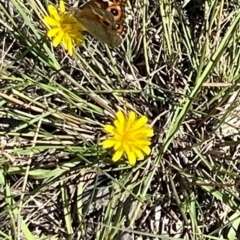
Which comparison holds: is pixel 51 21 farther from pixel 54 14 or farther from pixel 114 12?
pixel 114 12

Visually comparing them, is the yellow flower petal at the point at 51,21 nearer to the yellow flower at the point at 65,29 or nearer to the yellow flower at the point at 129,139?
the yellow flower at the point at 65,29

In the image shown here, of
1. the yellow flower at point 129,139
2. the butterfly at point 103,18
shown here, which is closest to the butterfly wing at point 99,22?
the butterfly at point 103,18

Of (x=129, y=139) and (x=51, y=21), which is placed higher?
(x=51, y=21)

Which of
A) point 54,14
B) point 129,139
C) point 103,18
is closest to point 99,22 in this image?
point 103,18

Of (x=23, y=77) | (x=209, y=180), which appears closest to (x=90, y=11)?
(x=23, y=77)

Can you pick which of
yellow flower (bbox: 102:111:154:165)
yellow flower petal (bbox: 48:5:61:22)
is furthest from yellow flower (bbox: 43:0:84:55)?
yellow flower (bbox: 102:111:154:165)
